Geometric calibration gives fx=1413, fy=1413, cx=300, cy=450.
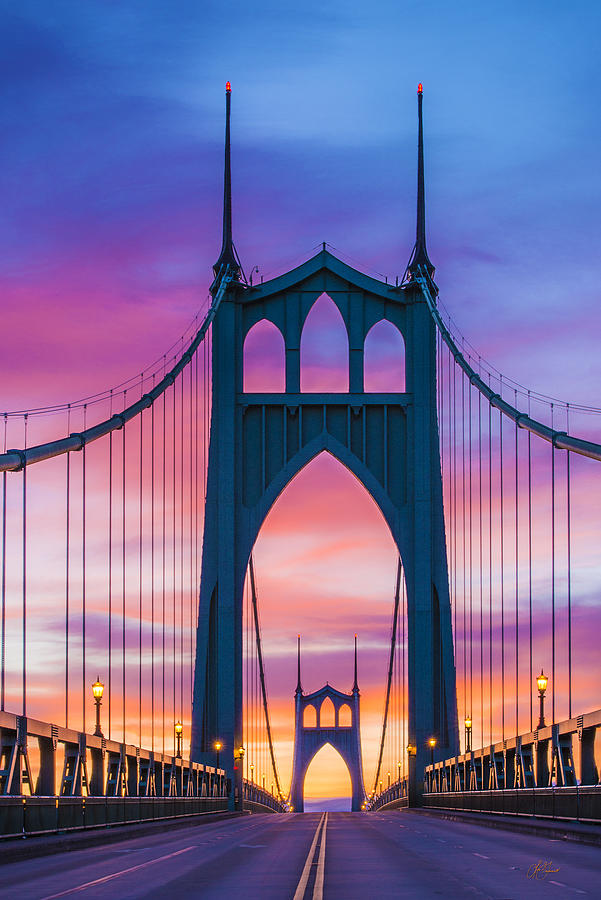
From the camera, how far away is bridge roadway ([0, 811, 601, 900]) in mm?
12258

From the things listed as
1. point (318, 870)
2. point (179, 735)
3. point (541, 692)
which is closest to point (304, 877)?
point (318, 870)

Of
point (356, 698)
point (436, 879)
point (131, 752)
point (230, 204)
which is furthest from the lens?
point (356, 698)

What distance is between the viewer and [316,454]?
5550 centimetres

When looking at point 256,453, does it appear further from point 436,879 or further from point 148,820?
point 436,879

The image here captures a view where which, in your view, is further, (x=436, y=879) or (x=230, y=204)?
(x=230, y=204)

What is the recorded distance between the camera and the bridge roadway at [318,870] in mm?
12258

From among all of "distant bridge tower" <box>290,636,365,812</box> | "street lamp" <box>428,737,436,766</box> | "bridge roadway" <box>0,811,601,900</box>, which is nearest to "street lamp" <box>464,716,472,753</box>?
"street lamp" <box>428,737,436,766</box>

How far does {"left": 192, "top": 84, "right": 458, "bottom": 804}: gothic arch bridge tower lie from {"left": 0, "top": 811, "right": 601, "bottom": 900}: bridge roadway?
29.9 m

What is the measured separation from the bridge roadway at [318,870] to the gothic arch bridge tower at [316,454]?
29.9 m

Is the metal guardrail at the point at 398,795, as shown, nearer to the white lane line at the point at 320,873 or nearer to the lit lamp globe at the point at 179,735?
the lit lamp globe at the point at 179,735

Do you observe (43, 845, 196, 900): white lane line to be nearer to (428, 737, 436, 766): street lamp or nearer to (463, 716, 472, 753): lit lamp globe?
(463, 716, 472, 753): lit lamp globe

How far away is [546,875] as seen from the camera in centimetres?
1377

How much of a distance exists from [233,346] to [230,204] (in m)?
7.53

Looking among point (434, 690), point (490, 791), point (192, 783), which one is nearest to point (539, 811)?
point (490, 791)
